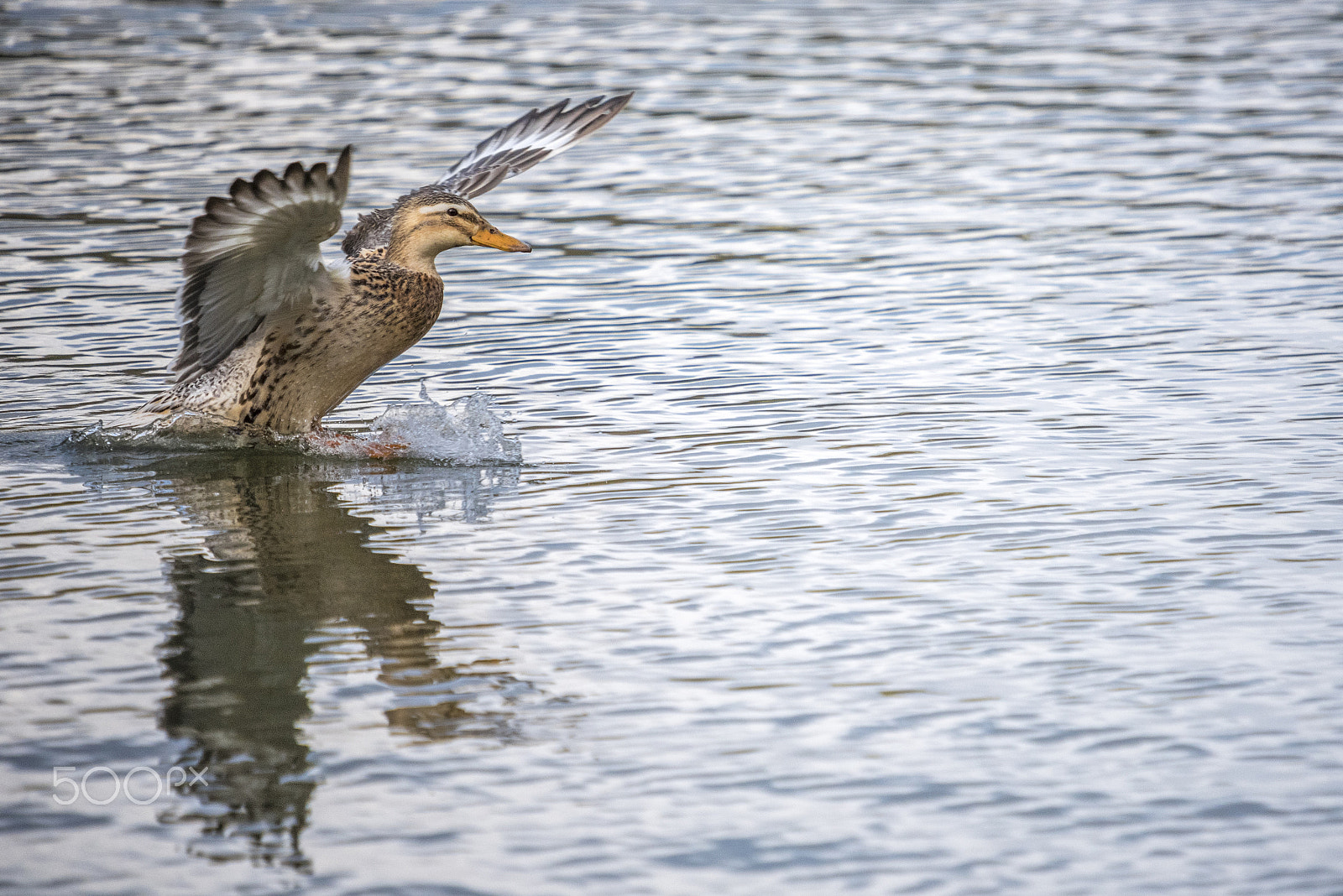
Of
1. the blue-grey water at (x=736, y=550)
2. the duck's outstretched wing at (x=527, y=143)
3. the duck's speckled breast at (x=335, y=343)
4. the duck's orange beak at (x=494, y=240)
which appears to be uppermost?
the duck's outstretched wing at (x=527, y=143)

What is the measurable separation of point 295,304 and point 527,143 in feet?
8.65

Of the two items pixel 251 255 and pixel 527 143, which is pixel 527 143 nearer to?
pixel 527 143

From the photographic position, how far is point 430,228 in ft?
27.9

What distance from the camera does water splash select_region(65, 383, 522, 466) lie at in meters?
8.02

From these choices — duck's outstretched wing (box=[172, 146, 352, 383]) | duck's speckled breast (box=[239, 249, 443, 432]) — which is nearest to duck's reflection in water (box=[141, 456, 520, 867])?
duck's speckled breast (box=[239, 249, 443, 432])

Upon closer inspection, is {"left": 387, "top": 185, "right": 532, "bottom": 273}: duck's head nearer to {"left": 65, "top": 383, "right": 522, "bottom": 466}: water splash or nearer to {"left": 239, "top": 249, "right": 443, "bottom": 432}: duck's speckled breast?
{"left": 239, "top": 249, "right": 443, "bottom": 432}: duck's speckled breast

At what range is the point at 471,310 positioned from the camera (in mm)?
11047

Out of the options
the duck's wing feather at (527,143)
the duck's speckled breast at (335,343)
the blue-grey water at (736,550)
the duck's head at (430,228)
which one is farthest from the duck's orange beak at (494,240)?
the duck's wing feather at (527,143)

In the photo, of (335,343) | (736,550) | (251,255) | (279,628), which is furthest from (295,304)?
(736,550)

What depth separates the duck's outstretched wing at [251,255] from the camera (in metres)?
6.91

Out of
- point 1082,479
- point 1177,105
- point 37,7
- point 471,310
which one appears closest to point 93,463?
point 471,310

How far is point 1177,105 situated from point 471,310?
845 cm

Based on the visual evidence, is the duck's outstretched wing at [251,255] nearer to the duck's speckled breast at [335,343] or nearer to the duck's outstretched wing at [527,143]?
the duck's speckled breast at [335,343]

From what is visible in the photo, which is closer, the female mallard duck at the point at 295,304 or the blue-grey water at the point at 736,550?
the blue-grey water at the point at 736,550
